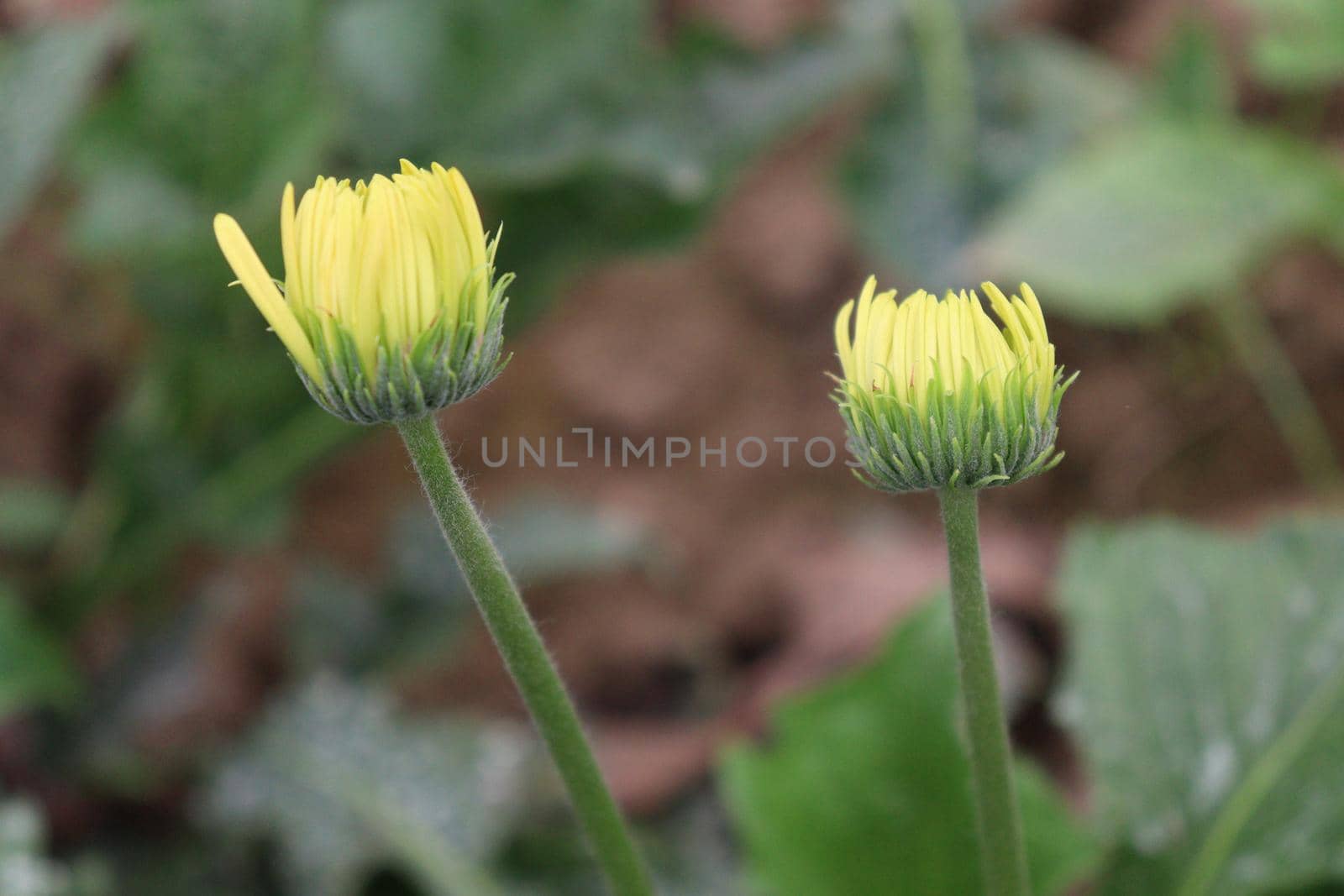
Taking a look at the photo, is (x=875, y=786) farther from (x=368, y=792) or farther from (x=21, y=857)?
(x=21, y=857)

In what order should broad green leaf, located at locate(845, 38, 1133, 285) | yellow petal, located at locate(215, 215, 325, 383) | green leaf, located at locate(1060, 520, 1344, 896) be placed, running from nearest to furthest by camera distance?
yellow petal, located at locate(215, 215, 325, 383) → green leaf, located at locate(1060, 520, 1344, 896) → broad green leaf, located at locate(845, 38, 1133, 285)

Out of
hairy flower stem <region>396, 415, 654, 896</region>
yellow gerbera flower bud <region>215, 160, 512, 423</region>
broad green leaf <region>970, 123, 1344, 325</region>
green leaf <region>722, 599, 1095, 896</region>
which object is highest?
broad green leaf <region>970, 123, 1344, 325</region>

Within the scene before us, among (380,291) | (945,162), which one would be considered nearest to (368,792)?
(380,291)

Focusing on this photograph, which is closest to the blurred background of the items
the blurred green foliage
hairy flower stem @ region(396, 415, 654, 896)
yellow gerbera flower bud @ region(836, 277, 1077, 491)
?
the blurred green foliage

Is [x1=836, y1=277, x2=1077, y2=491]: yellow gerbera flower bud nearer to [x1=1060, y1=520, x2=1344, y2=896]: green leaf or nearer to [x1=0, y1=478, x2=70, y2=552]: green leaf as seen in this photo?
[x1=1060, y1=520, x2=1344, y2=896]: green leaf

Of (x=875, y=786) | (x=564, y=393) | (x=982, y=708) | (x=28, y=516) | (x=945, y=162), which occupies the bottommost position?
(x=875, y=786)

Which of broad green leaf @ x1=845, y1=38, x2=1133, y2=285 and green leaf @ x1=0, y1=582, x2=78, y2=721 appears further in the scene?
broad green leaf @ x1=845, y1=38, x2=1133, y2=285

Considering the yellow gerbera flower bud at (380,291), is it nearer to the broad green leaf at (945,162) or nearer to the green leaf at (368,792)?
the green leaf at (368,792)
